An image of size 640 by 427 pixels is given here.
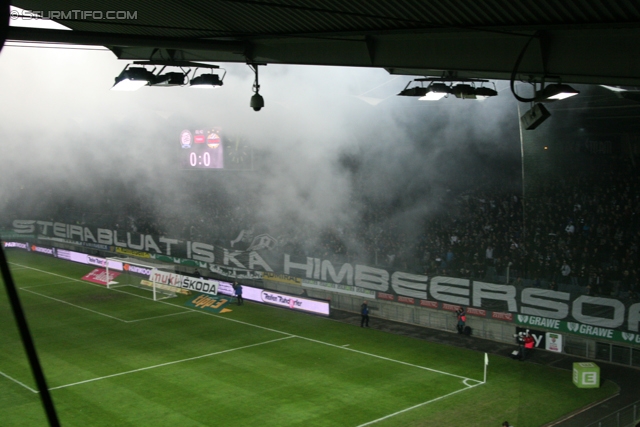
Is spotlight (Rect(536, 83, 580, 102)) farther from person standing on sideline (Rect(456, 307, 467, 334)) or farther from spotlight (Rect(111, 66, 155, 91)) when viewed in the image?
person standing on sideline (Rect(456, 307, 467, 334))

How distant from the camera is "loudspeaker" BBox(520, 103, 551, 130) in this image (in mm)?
8763

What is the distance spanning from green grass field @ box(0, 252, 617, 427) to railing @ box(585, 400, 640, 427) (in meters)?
1.36

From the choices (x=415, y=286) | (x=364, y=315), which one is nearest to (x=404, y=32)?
(x=415, y=286)

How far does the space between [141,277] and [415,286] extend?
1377 centimetres

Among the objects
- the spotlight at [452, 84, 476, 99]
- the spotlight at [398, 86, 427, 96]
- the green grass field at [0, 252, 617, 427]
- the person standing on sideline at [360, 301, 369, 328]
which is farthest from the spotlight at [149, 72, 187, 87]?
the person standing on sideline at [360, 301, 369, 328]

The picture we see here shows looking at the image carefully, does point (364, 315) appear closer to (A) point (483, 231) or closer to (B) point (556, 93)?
(A) point (483, 231)

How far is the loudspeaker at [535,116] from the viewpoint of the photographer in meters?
8.76

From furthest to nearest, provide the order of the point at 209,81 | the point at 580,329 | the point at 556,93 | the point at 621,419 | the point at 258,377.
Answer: the point at 580,329 < the point at 258,377 < the point at 621,419 < the point at 209,81 < the point at 556,93

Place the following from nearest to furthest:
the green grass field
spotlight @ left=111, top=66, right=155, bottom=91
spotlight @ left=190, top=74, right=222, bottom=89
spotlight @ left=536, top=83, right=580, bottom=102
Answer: spotlight @ left=536, top=83, right=580, bottom=102
spotlight @ left=111, top=66, right=155, bottom=91
spotlight @ left=190, top=74, right=222, bottom=89
the green grass field

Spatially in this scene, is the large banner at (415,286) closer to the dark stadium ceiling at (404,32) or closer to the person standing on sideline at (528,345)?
the person standing on sideline at (528,345)

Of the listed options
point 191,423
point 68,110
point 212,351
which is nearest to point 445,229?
point 212,351

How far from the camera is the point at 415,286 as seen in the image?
2206cm

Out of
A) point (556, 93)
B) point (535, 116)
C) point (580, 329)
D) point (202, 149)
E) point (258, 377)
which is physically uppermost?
point (202, 149)

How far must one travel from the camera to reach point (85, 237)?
125 ft
